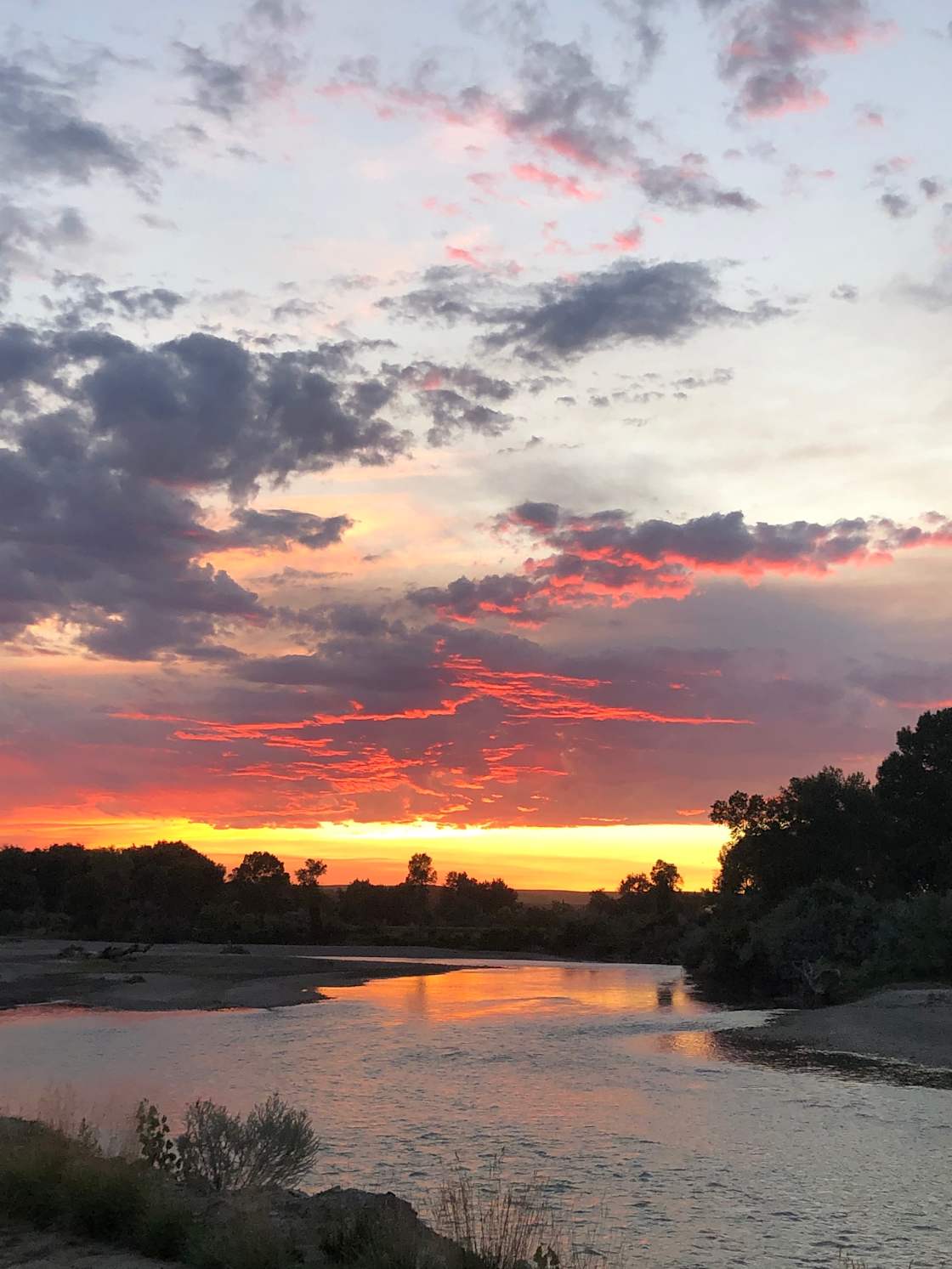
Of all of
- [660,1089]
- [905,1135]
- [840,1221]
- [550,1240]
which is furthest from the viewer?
[660,1089]

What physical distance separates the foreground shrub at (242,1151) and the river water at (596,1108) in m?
2.74

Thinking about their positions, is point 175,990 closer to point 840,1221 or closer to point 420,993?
point 420,993

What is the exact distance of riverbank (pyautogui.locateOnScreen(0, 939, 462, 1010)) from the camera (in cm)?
6222

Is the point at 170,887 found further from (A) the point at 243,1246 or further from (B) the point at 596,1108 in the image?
(A) the point at 243,1246

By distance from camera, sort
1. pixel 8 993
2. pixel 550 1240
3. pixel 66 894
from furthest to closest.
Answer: pixel 66 894
pixel 8 993
pixel 550 1240

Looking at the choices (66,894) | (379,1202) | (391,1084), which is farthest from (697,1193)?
(66,894)

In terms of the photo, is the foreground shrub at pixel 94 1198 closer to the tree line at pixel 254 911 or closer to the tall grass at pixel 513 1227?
the tall grass at pixel 513 1227

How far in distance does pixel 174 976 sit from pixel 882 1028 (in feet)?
163

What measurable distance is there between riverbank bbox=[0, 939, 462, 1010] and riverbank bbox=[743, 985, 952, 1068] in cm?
2698

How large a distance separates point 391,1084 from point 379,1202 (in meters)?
18.5

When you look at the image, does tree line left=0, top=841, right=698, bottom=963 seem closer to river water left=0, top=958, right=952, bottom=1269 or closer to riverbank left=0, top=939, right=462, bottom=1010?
riverbank left=0, top=939, right=462, bottom=1010

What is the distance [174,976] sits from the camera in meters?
78.6

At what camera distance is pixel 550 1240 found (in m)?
17.2

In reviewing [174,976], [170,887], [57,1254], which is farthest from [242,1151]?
[170,887]
